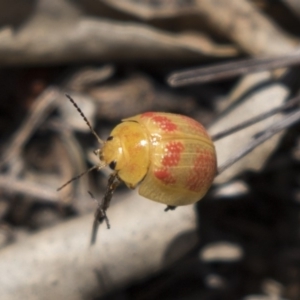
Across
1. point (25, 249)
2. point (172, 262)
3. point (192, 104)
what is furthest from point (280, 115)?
point (25, 249)

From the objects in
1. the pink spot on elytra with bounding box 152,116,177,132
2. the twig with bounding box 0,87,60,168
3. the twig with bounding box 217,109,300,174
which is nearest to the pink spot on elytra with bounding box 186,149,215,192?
the pink spot on elytra with bounding box 152,116,177,132

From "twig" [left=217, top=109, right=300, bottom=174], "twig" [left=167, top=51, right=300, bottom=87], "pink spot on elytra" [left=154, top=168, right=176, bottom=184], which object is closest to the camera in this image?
"pink spot on elytra" [left=154, top=168, right=176, bottom=184]

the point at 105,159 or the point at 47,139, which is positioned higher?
the point at 105,159

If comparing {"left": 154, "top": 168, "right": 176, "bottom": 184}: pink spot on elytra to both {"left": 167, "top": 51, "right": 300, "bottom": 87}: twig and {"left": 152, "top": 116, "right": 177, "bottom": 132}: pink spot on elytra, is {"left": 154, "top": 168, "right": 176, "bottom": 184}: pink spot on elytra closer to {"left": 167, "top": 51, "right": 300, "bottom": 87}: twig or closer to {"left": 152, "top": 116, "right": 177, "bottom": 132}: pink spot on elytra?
{"left": 152, "top": 116, "right": 177, "bottom": 132}: pink spot on elytra

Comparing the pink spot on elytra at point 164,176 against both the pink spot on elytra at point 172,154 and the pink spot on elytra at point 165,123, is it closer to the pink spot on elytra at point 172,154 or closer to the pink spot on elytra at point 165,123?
the pink spot on elytra at point 172,154

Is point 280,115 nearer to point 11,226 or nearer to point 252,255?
point 252,255

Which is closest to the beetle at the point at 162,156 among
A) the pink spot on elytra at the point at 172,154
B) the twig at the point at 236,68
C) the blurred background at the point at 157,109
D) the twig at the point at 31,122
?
the pink spot on elytra at the point at 172,154

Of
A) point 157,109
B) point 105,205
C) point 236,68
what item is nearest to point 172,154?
point 105,205
